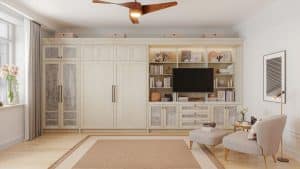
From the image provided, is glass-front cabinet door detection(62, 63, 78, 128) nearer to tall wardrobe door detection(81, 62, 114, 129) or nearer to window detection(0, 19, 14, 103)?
tall wardrobe door detection(81, 62, 114, 129)

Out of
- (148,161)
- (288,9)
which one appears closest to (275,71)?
(288,9)

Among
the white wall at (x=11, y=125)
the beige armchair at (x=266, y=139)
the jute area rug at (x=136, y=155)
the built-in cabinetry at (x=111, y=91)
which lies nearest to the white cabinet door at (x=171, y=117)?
the built-in cabinetry at (x=111, y=91)

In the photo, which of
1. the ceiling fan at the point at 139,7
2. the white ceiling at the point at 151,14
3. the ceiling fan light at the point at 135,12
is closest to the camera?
the ceiling fan at the point at 139,7

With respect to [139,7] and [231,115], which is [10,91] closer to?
[139,7]

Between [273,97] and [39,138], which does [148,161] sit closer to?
[273,97]

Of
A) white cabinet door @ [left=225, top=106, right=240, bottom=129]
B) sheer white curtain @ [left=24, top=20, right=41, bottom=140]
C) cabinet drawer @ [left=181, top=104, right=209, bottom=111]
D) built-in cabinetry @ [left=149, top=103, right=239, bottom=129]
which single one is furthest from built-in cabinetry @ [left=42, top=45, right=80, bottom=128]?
white cabinet door @ [left=225, top=106, right=240, bottom=129]

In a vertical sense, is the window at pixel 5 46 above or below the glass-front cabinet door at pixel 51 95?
above

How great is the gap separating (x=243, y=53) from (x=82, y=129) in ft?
14.7

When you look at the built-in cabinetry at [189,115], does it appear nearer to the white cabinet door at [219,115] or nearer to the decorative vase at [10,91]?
the white cabinet door at [219,115]

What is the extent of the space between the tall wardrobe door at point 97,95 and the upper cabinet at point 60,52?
0.37 meters

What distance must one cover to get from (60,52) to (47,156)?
3042mm

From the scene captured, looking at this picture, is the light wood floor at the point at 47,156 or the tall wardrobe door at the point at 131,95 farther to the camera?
the tall wardrobe door at the point at 131,95

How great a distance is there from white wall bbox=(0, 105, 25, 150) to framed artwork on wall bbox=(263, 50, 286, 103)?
5.01 metres

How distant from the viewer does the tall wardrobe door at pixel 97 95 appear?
23.2 feet
